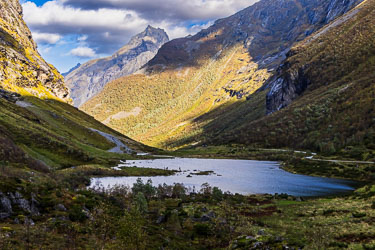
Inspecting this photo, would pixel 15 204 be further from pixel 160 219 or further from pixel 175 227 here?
pixel 175 227

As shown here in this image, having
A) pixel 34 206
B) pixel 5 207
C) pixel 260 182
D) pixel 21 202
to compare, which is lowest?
pixel 260 182

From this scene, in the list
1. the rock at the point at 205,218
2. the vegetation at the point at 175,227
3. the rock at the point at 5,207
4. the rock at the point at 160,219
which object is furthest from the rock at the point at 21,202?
the rock at the point at 205,218

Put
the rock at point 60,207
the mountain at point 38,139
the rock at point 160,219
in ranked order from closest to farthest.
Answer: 1. the rock at point 60,207
2. the rock at point 160,219
3. the mountain at point 38,139

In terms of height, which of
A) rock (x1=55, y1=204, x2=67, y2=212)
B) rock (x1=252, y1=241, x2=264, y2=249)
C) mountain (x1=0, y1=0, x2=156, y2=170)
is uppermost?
mountain (x1=0, y1=0, x2=156, y2=170)

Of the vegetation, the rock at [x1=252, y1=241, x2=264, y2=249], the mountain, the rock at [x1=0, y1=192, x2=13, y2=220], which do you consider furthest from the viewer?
the mountain

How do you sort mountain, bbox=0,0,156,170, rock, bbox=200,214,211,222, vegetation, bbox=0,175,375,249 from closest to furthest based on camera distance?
vegetation, bbox=0,175,375,249
rock, bbox=200,214,211,222
mountain, bbox=0,0,156,170

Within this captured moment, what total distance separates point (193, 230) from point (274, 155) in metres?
136

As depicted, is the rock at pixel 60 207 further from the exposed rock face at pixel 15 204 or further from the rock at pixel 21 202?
the rock at pixel 21 202

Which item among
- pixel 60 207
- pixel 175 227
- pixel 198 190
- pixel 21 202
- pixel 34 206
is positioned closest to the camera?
pixel 21 202

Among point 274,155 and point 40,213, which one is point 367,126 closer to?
point 274,155

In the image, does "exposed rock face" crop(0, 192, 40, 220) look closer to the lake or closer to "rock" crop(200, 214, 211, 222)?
"rock" crop(200, 214, 211, 222)

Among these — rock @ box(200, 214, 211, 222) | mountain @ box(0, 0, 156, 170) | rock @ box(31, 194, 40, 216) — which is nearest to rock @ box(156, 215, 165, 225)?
rock @ box(200, 214, 211, 222)

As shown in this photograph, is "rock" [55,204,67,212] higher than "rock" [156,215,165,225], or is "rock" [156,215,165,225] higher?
"rock" [55,204,67,212]

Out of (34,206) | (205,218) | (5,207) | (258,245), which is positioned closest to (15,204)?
(5,207)
